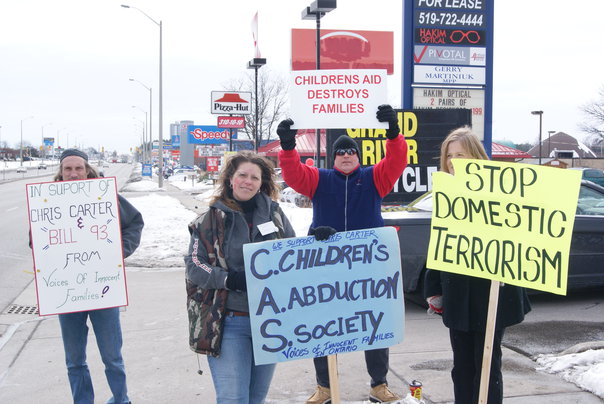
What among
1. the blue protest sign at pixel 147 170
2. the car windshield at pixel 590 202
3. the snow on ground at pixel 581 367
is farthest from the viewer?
the blue protest sign at pixel 147 170

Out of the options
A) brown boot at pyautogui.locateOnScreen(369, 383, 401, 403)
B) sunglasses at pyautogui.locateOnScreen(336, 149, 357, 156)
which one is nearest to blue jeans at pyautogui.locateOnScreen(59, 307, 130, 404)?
brown boot at pyautogui.locateOnScreen(369, 383, 401, 403)

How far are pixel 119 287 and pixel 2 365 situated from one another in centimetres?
216

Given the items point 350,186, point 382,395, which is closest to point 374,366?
point 382,395

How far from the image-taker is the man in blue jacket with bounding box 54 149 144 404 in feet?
Answer: 12.7

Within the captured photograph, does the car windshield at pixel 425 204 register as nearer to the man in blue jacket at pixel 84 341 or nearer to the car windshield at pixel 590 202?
the car windshield at pixel 590 202

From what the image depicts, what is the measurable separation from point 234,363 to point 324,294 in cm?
58

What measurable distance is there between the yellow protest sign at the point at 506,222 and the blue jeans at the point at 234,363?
106 centimetres

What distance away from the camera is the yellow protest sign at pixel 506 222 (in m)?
3.11

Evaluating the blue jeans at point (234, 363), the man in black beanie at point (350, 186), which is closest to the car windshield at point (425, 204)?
the man in black beanie at point (350, 186)

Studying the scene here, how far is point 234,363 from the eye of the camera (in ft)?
9.95

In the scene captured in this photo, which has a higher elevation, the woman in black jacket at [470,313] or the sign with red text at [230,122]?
the sign with red text at [230,122]

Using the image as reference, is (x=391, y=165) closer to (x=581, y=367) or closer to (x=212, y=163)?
(x=581, y=367)

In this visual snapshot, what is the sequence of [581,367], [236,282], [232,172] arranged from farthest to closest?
[581,367], [232,172], [236,282]

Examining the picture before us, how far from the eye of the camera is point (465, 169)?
3.26 meters
